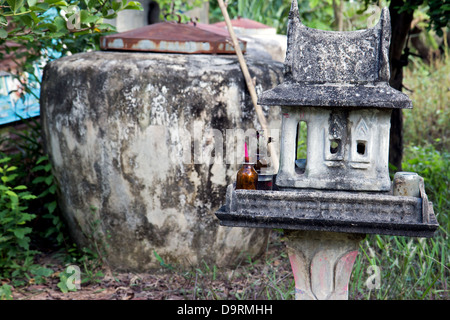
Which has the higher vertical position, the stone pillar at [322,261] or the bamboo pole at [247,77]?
the bamboo pole at [247,77]

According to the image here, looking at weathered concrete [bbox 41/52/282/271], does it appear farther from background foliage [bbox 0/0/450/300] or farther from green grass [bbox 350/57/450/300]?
green grass [bbox 350/57/450/300]

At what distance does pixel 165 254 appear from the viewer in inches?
152

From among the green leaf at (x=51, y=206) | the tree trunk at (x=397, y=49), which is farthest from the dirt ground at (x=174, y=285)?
the tree trunk at (x=397, y=49)

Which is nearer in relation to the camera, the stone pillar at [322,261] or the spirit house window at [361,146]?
the spirit house window at [361,146]

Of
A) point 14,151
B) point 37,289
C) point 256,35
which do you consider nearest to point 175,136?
point 37,289

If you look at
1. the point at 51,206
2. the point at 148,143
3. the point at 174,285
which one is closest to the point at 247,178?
the point at 148,143

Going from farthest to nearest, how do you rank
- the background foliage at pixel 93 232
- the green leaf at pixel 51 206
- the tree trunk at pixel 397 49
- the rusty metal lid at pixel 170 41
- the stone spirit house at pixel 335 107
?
1. the tree trunk at pixel 397 49
2. the green leaf at pixel 51 206
3. the rusty metal lid at pixel 170 41
4. the background foliage at pixel 93 232
5. the stone spirit house at pixel 335 107

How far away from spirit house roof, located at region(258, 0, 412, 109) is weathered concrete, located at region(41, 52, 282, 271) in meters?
1.27

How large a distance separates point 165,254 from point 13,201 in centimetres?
106

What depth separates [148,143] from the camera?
3604 millimetres

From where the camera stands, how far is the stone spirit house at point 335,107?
2.34 metres

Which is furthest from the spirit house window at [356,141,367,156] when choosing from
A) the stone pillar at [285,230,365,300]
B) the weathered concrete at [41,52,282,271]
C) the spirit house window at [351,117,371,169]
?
the weathered concrete at [41,52,282,271]

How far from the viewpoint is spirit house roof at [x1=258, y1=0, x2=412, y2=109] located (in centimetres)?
229

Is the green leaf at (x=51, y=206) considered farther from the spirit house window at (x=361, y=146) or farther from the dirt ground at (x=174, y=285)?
the spirit house window at (x=361, y=146)
